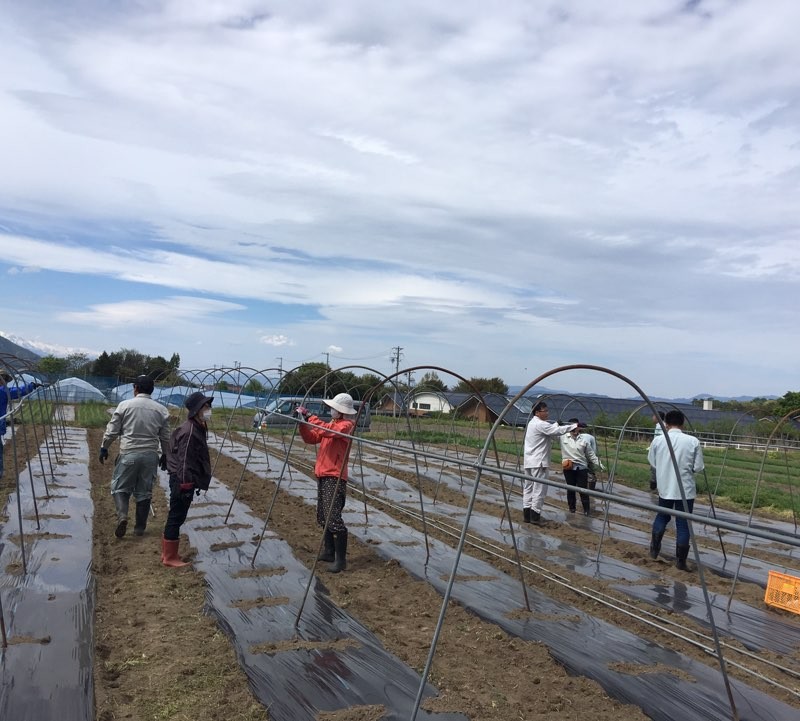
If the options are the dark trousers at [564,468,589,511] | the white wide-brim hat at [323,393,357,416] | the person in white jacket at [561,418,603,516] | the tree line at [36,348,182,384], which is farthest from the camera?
the tree line at [36,348,182,384]

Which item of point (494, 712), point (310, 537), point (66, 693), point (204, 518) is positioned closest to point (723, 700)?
point (494, 712)

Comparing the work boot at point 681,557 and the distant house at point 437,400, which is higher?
the distant house at point 437,400

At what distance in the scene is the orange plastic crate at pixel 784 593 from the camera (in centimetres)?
614

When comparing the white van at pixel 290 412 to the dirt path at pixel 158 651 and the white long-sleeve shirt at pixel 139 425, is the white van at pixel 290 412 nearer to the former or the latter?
the white long-sleeve shirt at pixel 139 425

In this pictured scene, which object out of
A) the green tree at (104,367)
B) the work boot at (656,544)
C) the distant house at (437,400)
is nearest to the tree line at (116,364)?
the green tree at (104,367)

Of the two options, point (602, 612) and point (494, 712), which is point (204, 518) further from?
point (494, 712)

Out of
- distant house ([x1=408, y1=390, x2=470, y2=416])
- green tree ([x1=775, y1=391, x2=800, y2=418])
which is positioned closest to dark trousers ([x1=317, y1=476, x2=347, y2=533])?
distant house ([x1=408, y1=390, x2=470, y2=416])

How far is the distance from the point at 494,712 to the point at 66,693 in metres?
2.45

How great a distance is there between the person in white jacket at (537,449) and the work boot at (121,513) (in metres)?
5.24

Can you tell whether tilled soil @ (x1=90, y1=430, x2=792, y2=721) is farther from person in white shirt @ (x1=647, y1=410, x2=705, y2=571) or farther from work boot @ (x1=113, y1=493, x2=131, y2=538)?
person in white shirt @ (x1=647, y1=410, x2=705, y2=571)

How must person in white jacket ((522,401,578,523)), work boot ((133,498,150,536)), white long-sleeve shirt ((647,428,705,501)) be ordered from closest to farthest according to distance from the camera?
white long-sleeve shirt ((647,428,705,501)), work boot ((133,498,150,536)), person in white jacket ((522,401,578,523))

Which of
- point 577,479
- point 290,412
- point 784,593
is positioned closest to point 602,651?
point 784,593

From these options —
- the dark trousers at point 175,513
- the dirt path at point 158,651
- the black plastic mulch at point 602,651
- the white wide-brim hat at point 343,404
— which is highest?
the white wide-brim hat at point 343,404

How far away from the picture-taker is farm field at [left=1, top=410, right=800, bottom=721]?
3957mm
